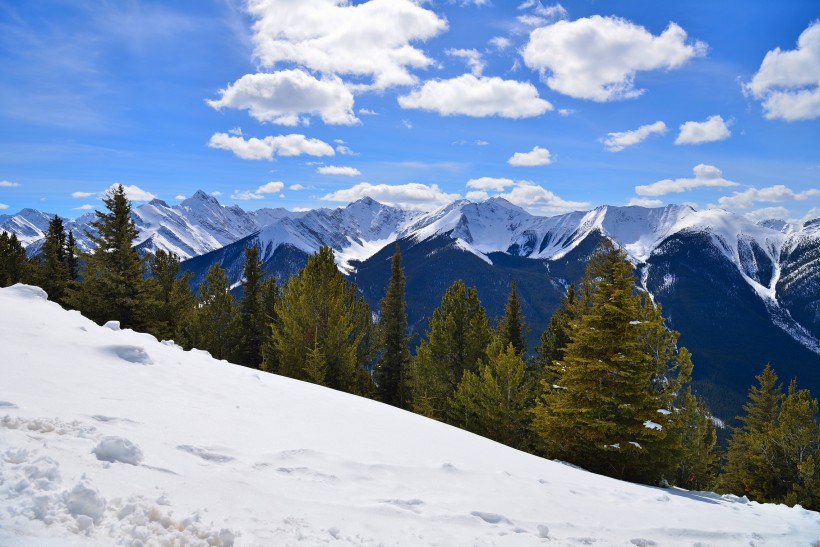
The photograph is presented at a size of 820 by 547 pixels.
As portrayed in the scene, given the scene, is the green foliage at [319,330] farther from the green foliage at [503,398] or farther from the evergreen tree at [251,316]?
the evergreen tree at [251,316]

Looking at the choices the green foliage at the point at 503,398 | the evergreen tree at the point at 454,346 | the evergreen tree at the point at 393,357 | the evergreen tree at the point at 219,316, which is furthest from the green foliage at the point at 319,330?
the evergreen tree at the point at 393,357

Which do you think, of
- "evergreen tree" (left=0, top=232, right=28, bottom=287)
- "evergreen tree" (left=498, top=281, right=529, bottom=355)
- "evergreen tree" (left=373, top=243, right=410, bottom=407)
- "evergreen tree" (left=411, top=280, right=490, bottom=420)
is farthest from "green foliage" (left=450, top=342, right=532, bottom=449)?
"evergreen tree" (left=0, top=232, right=28, bottom=287)

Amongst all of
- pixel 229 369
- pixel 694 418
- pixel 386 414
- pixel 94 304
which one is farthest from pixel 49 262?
pixel 694 418

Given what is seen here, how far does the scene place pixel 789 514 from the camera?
10.2 m

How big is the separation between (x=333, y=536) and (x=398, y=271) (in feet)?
114

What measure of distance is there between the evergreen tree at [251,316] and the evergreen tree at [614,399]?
80.2 ft

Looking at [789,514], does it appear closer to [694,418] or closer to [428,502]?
[428,502]

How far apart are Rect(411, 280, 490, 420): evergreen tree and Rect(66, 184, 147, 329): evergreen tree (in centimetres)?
1681

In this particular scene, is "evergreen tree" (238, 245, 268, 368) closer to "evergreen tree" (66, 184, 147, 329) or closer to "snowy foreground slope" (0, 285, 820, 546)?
"evergreen tree" (66, 184, 147, 329)

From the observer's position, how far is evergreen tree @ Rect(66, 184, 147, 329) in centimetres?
2267

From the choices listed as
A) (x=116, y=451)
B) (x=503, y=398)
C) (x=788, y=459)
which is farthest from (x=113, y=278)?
(x=788, y=459)

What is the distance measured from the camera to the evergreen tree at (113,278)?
74.4 ft

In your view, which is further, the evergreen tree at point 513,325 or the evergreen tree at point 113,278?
the evergreen tree at point 513,325

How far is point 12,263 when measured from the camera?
38938 millimetres
